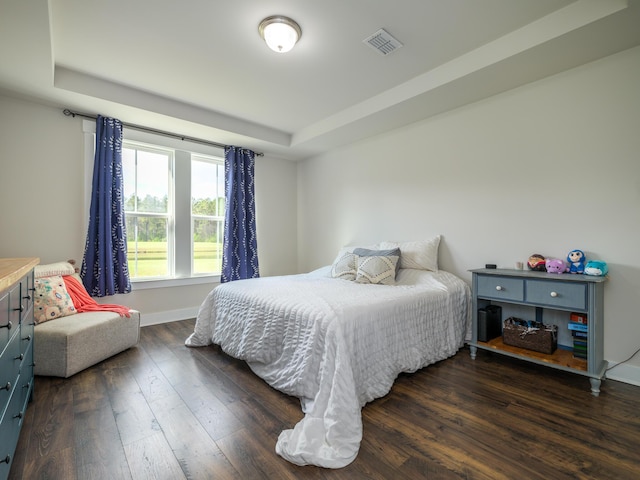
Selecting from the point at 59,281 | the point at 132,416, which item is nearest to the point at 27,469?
the point at 132,416

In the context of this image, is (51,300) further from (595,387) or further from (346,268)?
(595,387)

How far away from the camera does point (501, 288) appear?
2439 millimetres

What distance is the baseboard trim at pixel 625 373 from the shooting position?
213cm

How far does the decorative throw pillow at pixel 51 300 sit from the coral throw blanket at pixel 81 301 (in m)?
0.08

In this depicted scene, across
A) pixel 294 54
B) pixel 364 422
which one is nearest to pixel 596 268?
pixel 364 422

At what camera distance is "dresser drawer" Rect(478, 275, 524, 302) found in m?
2.35

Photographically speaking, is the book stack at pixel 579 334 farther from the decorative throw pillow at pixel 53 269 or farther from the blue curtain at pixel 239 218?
the decorative throw pillow at pixel 53 269

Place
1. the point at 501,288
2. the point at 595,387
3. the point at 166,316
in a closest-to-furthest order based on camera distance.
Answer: the point at 595,387 < the point at 501,288 < the point at 166,316

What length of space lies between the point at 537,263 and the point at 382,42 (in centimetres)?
214

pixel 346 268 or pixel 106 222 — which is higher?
pixel 106 222

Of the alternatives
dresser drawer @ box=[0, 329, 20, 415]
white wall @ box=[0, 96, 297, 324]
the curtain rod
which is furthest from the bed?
the curtain rod

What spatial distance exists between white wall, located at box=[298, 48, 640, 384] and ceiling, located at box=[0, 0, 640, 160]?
0.25 metres

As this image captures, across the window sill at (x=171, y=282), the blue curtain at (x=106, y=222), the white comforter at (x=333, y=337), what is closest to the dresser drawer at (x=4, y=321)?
the white comforter at (x=333, y=337)

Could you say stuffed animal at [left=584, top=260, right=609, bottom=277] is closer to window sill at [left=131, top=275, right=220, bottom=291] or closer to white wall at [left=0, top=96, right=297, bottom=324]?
window sill at [left=131, top=275, right=220, bottom=291]
